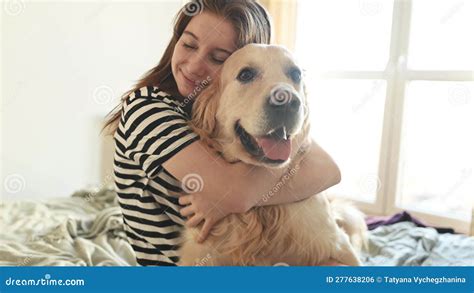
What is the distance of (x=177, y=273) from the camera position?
0.59 metres

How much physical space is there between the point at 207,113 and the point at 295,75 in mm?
144

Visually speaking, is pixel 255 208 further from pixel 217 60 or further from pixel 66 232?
pixel 66 232

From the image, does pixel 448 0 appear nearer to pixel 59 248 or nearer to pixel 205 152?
pixel 205 152

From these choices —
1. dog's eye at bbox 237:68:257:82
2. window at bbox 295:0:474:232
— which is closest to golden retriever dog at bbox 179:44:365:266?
dog's eye at bbox 237:68:257:82

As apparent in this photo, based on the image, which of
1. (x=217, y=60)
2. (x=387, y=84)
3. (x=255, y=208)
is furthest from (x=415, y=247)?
(x=217, y=60)

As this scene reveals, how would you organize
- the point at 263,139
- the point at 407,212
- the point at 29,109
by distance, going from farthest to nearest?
the point at 29,109, the point at 407,212, the point at 263,139

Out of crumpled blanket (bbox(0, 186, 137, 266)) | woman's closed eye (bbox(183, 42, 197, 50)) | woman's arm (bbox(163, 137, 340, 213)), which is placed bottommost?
crumpled blanket (bbox(0, 186, 137, 266))

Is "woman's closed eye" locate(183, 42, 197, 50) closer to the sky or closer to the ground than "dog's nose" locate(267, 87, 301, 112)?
closer to the sky

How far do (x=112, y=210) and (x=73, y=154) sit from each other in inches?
8.3

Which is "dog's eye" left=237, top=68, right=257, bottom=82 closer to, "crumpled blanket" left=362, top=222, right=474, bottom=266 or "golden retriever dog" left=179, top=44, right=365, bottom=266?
"golden retriever dog" left=179, top=44, right=365, bottom=266

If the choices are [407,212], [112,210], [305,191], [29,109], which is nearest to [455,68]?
[407,212]

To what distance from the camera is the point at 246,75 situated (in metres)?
0.60

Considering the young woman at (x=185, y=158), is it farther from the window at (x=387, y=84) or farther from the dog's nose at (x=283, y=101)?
the window at (x=387, y=84)

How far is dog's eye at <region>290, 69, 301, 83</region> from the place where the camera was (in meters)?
0.60
